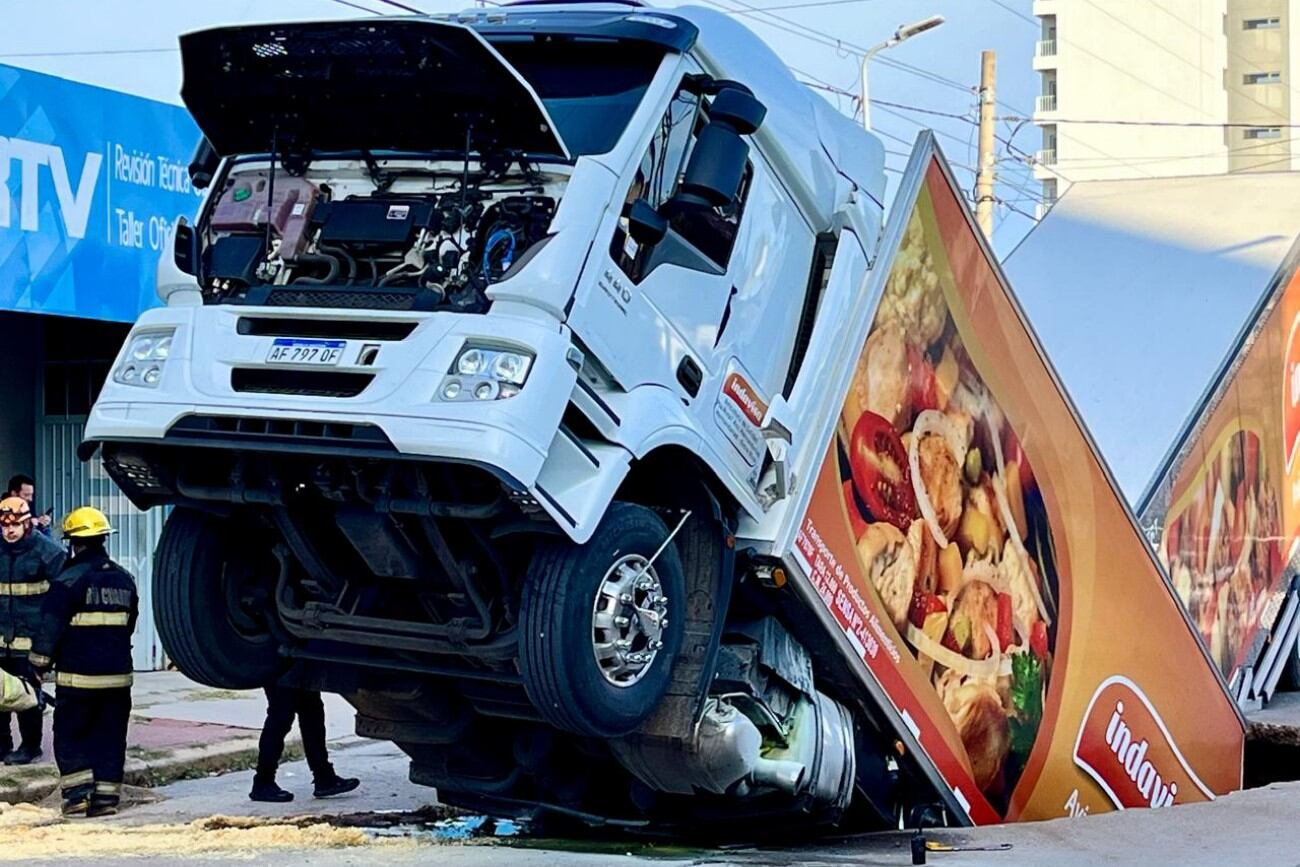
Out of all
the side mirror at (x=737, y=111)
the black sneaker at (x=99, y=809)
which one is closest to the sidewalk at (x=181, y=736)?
the black sneaker at (x=99, y=809)

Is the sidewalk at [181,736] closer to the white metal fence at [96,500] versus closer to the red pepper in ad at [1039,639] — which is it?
the white metal fence at [96,500]

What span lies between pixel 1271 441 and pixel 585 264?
7473 millimetres

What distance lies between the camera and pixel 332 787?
414 inches

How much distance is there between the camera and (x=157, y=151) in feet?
45.6

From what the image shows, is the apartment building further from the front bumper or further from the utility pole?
the front bumper

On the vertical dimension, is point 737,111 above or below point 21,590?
above

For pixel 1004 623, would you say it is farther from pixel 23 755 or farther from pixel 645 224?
pixel 23 755

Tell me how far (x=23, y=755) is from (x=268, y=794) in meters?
1.86

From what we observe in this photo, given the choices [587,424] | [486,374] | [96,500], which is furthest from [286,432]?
[96,500]

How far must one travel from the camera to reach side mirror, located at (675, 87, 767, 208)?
6324 millimetres

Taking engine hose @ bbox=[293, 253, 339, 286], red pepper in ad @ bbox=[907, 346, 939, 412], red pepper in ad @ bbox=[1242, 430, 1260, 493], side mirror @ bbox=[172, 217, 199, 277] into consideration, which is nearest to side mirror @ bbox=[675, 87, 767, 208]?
engine hose @ bbox=[293, 253, 339, 286]

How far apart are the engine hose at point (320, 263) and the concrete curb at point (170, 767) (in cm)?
508

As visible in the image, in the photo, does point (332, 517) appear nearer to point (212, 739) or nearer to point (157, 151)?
point (212, 739)

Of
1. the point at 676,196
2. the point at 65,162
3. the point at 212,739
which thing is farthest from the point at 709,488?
the point at 65,162
